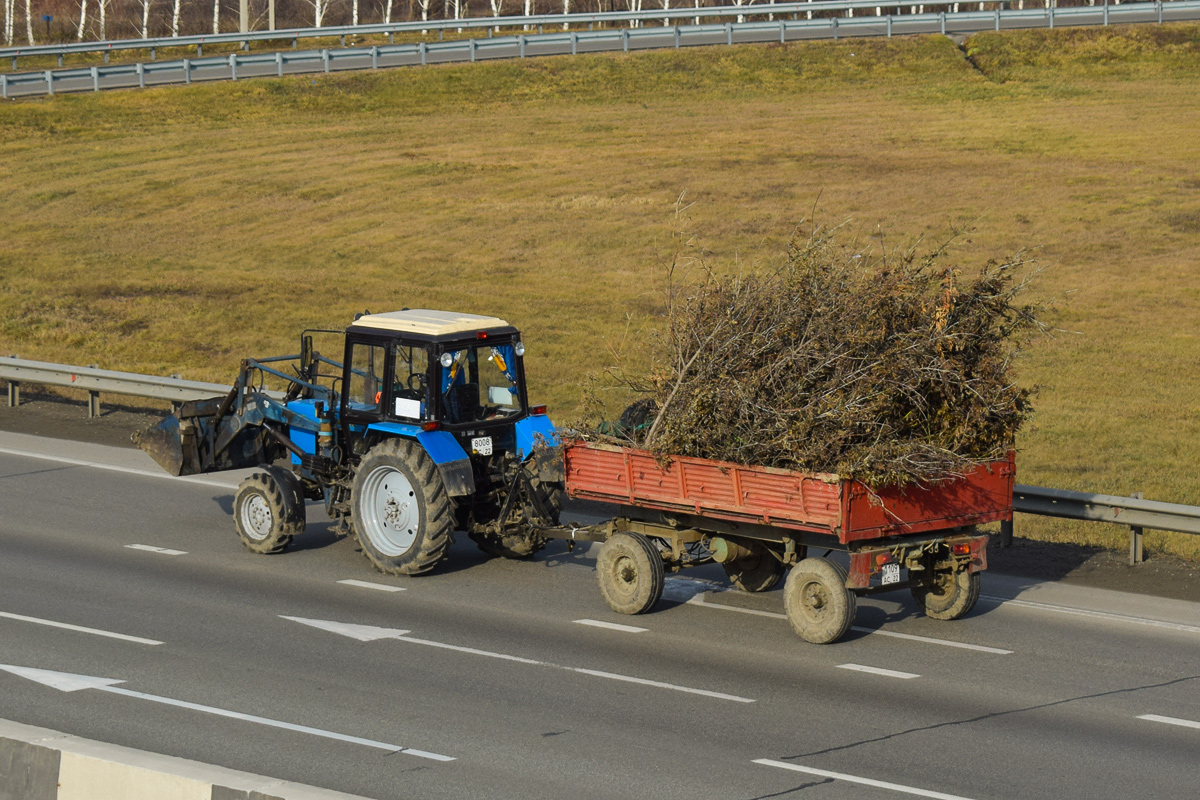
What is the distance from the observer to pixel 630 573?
12.5 meters

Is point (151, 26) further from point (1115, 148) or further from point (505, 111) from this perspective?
point (1115, 148)

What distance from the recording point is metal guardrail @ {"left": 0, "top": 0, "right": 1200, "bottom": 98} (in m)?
52.5

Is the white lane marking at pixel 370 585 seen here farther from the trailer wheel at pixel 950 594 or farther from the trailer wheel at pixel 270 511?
the trailer wheel at pixel 950 594

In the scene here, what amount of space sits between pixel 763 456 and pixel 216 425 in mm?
6178

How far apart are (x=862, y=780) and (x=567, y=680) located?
8.76ft

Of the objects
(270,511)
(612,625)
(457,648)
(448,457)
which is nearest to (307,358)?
(270,511)

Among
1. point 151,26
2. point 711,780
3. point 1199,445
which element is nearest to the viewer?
point 711,780

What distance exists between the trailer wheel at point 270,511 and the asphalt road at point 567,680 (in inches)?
9.0

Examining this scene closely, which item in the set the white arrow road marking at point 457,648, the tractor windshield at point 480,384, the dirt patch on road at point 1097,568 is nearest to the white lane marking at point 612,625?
the white arrow road marking at point 457,648

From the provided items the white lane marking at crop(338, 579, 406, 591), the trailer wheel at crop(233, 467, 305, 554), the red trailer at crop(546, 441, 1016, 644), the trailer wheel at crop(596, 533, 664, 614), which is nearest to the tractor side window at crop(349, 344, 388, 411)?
the trailer wheel at crop(233, 467, 305, 554)

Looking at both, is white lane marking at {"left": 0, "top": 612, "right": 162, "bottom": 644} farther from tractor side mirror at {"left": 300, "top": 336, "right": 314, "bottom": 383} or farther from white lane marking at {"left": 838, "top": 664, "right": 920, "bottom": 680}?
white lane marking at {"left": 838, "top": 664, "right": 920, "bottom": 680}

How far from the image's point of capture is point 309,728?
946 centimetres

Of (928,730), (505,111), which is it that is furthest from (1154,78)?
(928,730)

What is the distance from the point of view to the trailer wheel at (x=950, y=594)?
40.2 ft
